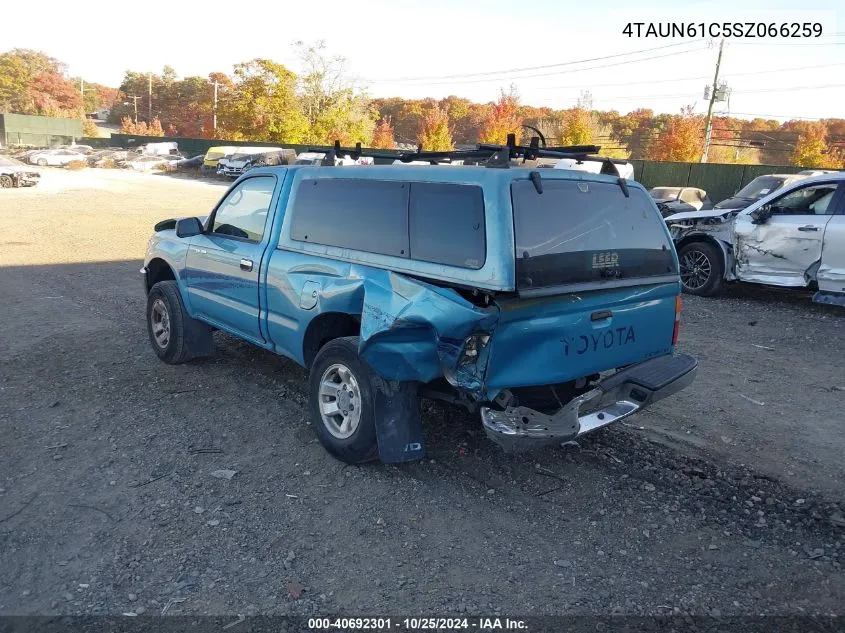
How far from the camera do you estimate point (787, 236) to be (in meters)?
8.86

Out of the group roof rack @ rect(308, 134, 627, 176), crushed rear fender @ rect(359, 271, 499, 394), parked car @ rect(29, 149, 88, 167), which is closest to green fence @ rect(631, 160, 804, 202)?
roof rack @ rect(308, 134, 627, 176)

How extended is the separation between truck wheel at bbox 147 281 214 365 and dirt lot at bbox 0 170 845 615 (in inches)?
6.5

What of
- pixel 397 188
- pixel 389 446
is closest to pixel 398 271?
pixel 397 188

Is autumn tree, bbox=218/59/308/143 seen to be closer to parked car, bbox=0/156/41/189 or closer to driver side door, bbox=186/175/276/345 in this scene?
parked car, bbox=0/156/41/189

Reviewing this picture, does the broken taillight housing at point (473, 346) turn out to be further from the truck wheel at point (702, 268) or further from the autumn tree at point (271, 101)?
the autumn tree at point (271, 101)

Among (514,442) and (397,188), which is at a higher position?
(397,188)

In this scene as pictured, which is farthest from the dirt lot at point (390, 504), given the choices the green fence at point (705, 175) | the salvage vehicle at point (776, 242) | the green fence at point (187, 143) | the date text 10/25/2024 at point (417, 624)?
the green fence at point (187, 143)

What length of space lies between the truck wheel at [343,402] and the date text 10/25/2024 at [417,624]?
130 centimetres

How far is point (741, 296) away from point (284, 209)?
792 centimetres

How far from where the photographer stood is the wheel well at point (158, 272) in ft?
21.2

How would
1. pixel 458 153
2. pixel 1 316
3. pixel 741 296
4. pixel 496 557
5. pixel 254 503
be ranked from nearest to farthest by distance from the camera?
pixel 496 557
pixel 254 503
pixel 458 153
pixel 1 316
pixel 741 296

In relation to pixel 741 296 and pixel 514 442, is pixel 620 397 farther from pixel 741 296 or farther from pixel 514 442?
pixel 741 296

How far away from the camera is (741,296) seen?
10156 millimetres

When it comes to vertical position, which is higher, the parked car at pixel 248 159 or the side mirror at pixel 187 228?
the parked car at pixel 248 159
